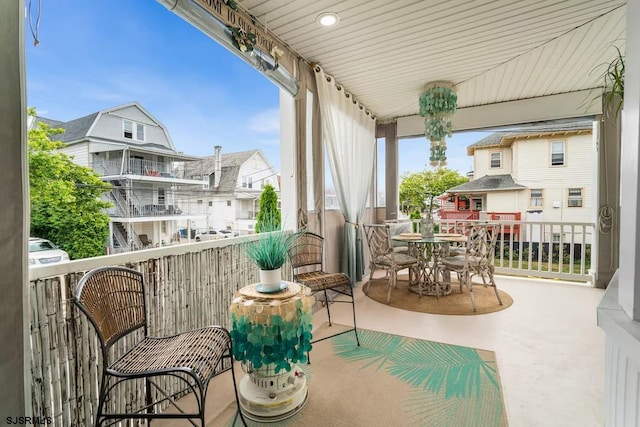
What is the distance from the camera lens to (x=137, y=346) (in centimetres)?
138

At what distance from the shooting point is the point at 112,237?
147 centimetres

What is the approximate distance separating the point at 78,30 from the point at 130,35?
9.8 inches

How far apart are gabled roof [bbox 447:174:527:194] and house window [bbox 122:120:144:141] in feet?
23.3

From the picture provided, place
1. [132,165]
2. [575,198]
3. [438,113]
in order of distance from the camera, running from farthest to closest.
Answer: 1. [575,198]
2. [438,113]
3. [132,165]

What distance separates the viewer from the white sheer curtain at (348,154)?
3.37 metres

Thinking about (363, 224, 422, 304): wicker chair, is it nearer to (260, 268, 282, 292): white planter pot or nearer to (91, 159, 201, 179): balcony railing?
(260, 268, 282, 292): white planter pot

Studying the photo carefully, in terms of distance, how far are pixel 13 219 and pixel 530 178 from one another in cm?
848

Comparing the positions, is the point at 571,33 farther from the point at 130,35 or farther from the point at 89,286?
the point at 89,286

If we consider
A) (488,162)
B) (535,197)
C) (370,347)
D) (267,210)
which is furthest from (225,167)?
(488,162)

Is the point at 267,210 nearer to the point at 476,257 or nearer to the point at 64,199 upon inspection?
the point at 64,199

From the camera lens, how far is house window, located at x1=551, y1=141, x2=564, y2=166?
21.3 ft

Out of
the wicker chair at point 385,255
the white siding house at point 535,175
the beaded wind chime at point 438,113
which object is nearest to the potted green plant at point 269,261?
the wicker chair at point 385,255

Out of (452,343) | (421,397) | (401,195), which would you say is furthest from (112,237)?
(401,195)

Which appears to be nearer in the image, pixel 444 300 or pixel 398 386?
pixel 398 386
